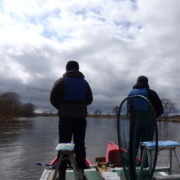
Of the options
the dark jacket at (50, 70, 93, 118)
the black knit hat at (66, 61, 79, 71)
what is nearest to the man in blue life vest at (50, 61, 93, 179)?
the dark jacket at (50, 70, 93, 118)

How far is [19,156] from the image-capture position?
12180mm

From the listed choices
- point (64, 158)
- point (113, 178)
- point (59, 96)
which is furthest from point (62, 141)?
point (113, 178)

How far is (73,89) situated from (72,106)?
1.09 feet

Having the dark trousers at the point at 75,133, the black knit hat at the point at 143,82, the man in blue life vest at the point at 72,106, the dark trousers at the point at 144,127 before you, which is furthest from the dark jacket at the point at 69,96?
the black knit hat at the point at 143,82

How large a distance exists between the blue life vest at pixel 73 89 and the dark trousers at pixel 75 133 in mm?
428

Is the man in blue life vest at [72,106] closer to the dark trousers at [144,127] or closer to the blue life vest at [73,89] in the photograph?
the blue life vest at [73,89]

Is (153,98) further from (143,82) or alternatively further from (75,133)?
(75,133)

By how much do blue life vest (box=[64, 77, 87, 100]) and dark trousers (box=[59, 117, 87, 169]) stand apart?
428 mm

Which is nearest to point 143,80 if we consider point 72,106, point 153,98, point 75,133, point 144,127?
point 153,98

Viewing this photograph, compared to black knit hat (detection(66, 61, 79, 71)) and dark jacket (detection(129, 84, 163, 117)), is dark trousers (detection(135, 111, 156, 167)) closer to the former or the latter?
dark jacket (detection(129, 84, 163, 117))

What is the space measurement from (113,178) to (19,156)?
9056 mm

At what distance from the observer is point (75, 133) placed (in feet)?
16.0

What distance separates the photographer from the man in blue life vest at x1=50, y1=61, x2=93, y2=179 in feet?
15.5

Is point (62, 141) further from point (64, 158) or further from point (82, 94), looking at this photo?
point (82, 94)
